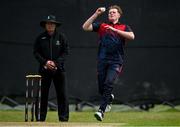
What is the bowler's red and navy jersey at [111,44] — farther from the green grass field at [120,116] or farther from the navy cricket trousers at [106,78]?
the green grass field at [120,116]

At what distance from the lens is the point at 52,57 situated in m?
9.87

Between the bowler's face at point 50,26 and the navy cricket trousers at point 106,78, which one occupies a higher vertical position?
the bowler's face at point 50,26

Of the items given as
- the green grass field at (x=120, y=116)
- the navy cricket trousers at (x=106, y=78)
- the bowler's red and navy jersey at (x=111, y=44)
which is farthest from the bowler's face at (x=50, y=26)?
the green grass field at (x=120, y=116)

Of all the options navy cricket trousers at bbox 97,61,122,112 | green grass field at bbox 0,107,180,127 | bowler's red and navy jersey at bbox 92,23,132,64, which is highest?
bowler's red and navy jersey at bbox 92,23,132,64

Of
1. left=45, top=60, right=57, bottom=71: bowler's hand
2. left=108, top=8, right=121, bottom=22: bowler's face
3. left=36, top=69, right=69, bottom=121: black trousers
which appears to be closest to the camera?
left=108, top=8, right=121, bottom=22: bowler's face

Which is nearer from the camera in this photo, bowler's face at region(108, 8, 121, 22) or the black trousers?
bowler's face at region(108, 8, 121, 22)

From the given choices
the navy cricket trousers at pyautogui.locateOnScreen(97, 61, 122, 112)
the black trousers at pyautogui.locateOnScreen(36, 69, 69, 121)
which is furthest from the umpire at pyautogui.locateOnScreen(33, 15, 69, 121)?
the navy cricket trousers at pyautogui.locateOnScreen(97, 61, 122, 112)

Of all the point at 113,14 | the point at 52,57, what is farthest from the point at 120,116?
the point at 113,14

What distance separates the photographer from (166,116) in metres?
11.8

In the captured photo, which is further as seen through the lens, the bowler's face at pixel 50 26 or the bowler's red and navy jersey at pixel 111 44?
the bowler's face at pixel 50 26

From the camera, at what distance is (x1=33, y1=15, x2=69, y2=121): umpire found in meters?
9.83

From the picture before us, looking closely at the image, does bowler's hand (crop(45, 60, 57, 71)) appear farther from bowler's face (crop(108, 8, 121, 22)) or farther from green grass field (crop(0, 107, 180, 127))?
bowler's face (crop(108, 8, 121, 22))

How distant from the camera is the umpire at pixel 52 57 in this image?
9.83 meters

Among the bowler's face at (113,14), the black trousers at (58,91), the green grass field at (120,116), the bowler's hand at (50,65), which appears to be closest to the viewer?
the bowler's face at (113,14)
